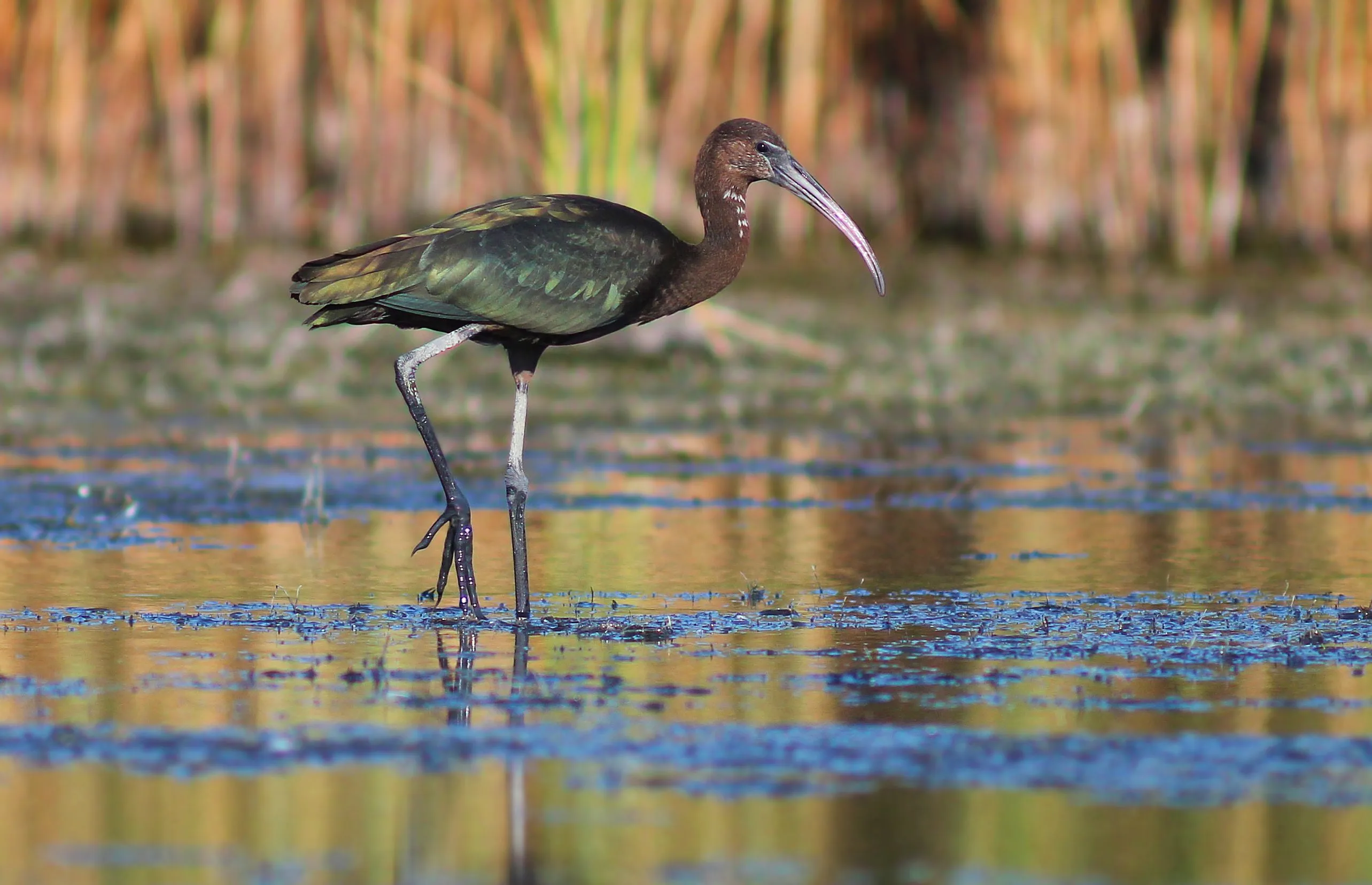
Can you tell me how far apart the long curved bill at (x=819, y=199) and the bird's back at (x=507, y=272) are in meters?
0.62

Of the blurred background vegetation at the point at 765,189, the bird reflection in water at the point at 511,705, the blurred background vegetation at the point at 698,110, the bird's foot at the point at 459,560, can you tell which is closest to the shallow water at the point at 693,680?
the bird reflection in water at the point at 511,705

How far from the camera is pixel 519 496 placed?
7297mm

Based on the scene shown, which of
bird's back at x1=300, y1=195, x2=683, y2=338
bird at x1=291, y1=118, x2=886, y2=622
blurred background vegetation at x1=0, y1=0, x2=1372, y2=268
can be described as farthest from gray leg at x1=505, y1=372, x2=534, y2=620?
blurred background vegetation at x1=0, y1=0, x2=1372, y2=268

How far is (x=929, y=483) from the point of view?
10.1m

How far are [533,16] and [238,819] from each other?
11000 mm

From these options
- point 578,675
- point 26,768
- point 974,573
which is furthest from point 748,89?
point 26,768

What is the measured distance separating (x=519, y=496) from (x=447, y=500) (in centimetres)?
27

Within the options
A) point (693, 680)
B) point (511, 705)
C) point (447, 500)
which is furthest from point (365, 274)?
point (511, 705)

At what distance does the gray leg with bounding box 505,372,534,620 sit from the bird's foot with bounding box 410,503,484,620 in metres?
0.12

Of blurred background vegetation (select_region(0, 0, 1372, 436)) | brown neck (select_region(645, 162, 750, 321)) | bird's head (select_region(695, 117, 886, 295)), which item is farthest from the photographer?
blurred background vegetation (select_region(0, 0, 1372, 436))

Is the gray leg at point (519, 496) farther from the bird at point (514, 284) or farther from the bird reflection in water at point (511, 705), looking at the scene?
the bird reflection in water at point (511, 705)

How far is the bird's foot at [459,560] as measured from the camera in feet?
22.4

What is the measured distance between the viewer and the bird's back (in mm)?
7258

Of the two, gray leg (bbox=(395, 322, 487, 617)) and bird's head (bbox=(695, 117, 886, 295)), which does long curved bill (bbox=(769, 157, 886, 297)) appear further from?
gray leg (bbox=(395, 322, 487, 617))
